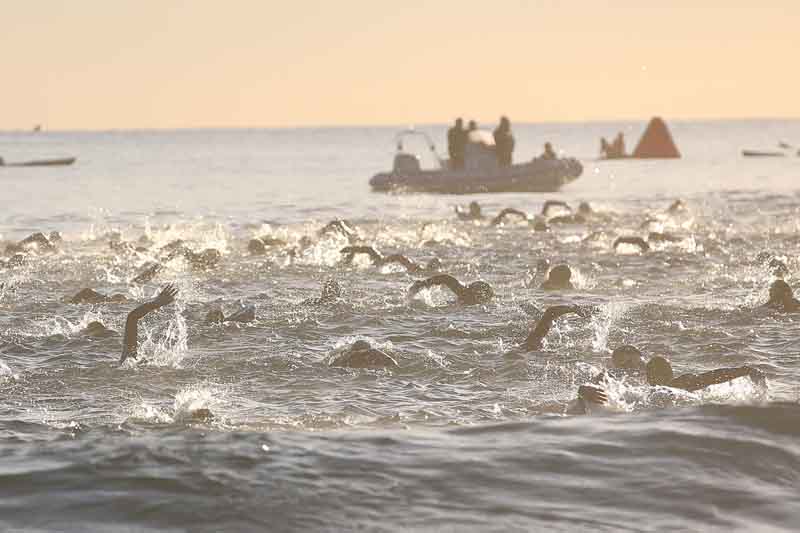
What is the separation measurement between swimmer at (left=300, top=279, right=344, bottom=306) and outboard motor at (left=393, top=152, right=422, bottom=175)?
38.9m

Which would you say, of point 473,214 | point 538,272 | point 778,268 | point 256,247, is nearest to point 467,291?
point 538,272

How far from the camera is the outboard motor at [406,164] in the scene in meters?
62.8

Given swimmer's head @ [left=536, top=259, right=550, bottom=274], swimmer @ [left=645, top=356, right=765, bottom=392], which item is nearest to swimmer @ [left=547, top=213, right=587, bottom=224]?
swimmer's head @ [left=536, top=259, right=550, bottom=274]

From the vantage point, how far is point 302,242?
109ft

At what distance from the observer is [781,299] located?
21.6 m

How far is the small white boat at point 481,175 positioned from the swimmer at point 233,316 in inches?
1509

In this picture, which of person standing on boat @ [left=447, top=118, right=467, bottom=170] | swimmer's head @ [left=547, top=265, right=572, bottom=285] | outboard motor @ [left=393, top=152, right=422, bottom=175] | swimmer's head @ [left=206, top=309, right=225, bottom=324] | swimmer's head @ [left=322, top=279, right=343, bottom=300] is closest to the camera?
swimmer's head @ [left=206, top=309, right=225, bottom=324]

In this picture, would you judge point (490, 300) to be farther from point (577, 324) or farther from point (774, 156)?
point (774, 156)

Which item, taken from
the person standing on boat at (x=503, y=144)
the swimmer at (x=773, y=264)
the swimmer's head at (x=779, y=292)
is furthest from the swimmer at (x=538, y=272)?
the person standing on boat at (x=503, y=144)

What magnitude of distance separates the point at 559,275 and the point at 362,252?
5654 mm

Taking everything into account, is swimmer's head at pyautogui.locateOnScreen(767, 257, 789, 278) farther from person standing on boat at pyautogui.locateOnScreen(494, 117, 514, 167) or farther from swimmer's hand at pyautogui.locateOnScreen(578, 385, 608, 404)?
person standing on boat at pyautogui.locateOnScreen(494, 117, 514, 167)

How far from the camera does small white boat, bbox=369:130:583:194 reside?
6022 cm

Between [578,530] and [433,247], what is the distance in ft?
82.7

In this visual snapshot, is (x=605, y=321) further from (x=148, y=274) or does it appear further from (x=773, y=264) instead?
(x=148, y=274)
